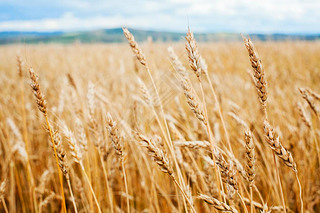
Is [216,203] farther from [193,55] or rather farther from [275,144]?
[193,55]

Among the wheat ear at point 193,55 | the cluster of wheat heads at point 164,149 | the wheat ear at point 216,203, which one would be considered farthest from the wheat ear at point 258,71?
the wheat ear at point 216,203

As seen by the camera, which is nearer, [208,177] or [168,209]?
[208,177]

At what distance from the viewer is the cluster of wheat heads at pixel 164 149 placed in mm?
743

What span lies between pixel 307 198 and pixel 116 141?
1.44m

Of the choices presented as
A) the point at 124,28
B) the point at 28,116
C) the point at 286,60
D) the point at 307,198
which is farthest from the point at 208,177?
the point at 286,60

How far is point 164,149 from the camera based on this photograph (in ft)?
2.72

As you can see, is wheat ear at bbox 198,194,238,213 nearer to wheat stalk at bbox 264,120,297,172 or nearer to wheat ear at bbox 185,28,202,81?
wheat stalk at bbox 264,120,297,172

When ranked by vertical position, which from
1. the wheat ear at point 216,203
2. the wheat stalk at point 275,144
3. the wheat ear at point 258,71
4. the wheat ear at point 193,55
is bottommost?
the wheat ear at point 216,203

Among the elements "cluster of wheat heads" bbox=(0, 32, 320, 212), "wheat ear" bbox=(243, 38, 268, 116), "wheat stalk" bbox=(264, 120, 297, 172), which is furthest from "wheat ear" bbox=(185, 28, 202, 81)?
"wheat stalk" bbox=(264, 120, 297, 172)

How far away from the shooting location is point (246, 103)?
8.66ft

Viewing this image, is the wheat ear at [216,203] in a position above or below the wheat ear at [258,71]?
below

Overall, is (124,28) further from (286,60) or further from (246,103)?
(286,60)

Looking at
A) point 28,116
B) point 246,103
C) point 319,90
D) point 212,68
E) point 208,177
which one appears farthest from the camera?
point 212,68

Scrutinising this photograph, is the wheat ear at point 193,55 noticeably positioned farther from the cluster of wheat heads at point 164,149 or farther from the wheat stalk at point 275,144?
the wheat stalk at point 275,144
